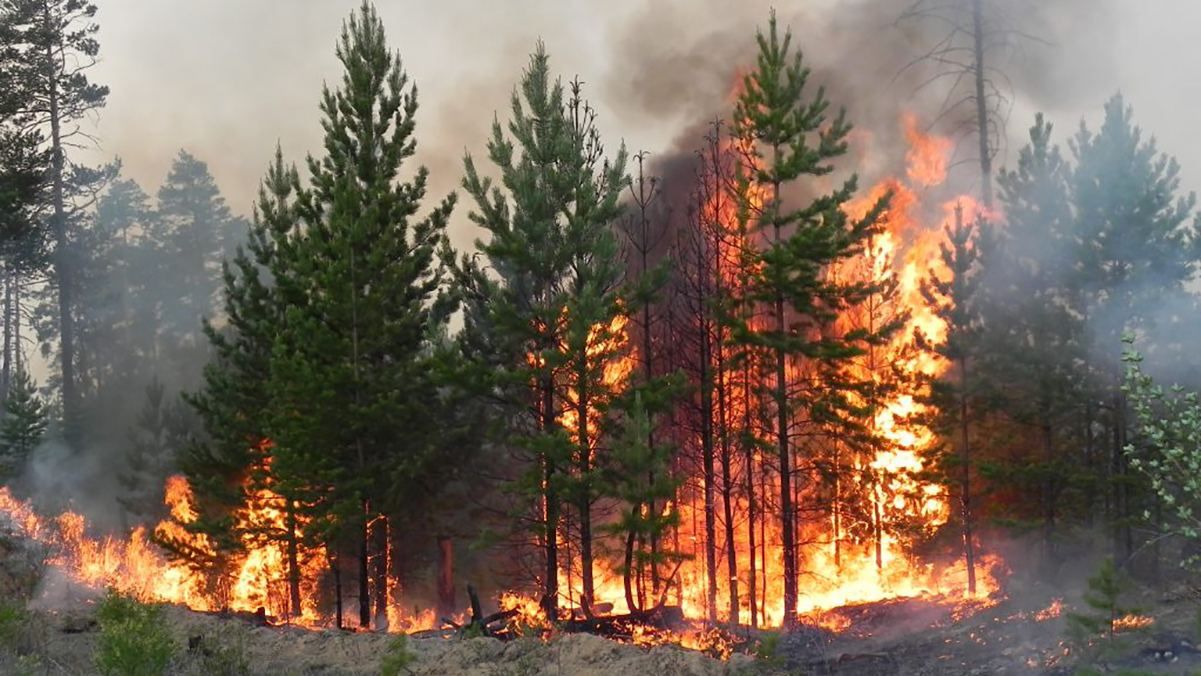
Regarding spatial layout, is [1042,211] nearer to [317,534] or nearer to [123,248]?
[317,534]

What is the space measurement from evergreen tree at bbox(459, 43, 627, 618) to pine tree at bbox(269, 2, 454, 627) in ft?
6.27

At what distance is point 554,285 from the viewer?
72.9 ft

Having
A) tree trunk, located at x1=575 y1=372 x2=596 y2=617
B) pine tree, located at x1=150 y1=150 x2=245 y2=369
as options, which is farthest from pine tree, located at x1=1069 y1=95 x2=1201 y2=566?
pine tree, located at x1=150 y1=150 x2=245 y2=369

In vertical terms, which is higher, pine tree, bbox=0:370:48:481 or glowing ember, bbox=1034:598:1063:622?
pine tree, bbox=0:370:48:481

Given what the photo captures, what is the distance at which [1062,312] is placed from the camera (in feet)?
81.3

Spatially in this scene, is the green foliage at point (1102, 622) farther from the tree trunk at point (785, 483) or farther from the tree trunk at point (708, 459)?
the tree trunk at point (708, 459)

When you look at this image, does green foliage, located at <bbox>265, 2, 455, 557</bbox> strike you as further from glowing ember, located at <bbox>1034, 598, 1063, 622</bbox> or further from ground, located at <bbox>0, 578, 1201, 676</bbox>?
glowing ember, located at <bbox>1034, 598, 1063, 622</bbox>

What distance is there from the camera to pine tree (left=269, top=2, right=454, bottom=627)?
21.7 meters

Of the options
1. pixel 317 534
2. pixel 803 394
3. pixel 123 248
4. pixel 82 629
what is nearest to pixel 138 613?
pixel 82 629

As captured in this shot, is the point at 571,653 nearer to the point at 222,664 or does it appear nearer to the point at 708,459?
the point at 222,664

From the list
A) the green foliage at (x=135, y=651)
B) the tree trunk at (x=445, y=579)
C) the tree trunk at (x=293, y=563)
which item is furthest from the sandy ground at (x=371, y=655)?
the tree trunk at (x=445, y=579)

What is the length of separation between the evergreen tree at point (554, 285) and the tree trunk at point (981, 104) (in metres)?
13.9

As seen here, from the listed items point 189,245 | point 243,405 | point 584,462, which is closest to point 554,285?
point 584,462

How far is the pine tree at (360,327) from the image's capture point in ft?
71.2
